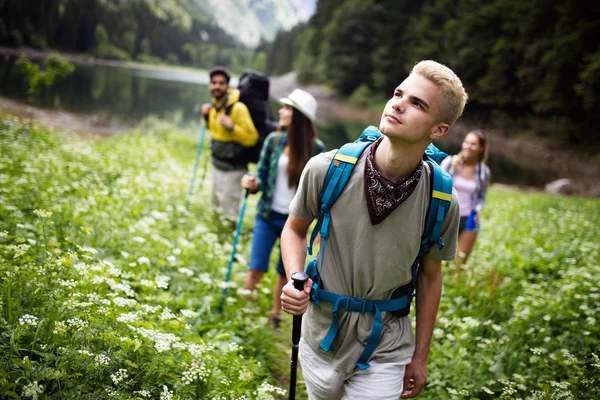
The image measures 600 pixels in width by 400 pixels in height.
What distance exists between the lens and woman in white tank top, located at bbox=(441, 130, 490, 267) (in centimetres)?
729

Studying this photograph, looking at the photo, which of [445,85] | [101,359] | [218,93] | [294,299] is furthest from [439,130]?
[218,93]

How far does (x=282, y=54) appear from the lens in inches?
5394

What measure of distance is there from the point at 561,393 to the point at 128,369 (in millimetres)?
3126

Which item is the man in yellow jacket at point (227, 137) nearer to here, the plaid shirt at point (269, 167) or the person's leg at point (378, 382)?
the plaid shirt at point (269, 167)

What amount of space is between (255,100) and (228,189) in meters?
1.68

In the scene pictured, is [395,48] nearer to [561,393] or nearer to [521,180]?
[521,180]

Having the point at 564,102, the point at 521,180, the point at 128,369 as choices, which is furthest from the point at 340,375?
the point at 564,102

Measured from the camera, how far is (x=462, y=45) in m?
55.5

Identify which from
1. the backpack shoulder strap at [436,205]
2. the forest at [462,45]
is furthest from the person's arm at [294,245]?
the forest at [462,45]

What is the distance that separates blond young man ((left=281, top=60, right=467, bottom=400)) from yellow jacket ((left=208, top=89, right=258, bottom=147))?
17.1 feet

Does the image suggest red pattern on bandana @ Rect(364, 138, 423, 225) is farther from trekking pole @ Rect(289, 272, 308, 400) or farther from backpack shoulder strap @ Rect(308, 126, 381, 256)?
trekking pole @ Rect(289, 272, 308, 400)

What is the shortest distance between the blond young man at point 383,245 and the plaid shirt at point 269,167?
2.61 m

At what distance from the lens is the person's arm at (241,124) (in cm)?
755

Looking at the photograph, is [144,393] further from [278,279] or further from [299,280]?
[278,279]
